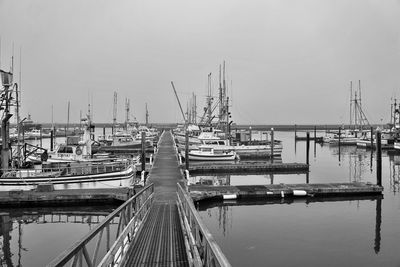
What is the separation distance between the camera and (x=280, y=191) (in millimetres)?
26219

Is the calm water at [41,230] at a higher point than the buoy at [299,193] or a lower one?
lower

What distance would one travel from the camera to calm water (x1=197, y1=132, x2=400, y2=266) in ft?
50.8

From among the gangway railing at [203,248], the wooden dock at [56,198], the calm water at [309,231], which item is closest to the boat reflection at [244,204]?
the calm water at [309,231]

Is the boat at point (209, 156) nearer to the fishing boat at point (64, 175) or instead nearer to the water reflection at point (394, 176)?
the water reflection at point (394, 176)

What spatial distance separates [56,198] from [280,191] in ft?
51.6

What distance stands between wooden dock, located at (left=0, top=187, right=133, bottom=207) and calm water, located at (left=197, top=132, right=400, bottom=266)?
6.38 meters

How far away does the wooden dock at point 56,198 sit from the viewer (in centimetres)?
2352

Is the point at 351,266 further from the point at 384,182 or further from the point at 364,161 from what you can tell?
the point at 364,161

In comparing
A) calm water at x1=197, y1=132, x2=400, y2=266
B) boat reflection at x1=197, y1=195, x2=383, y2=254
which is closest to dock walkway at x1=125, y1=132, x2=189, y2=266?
calm water at x1=197, y1=132, x2=400, y2=266

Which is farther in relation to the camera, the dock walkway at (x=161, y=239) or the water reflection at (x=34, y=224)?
the water reflection at (x=34, y=224)

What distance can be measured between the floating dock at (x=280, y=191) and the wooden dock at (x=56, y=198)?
18.4 ft

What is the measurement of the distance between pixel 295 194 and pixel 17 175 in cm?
2095

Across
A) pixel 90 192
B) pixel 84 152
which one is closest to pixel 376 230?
pixel 90 192

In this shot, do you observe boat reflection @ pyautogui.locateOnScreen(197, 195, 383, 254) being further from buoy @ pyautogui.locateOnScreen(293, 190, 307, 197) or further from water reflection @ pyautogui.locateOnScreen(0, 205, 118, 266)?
water reflection @ pyautogui.locateOnScreen(0, 205, 118, 266)
